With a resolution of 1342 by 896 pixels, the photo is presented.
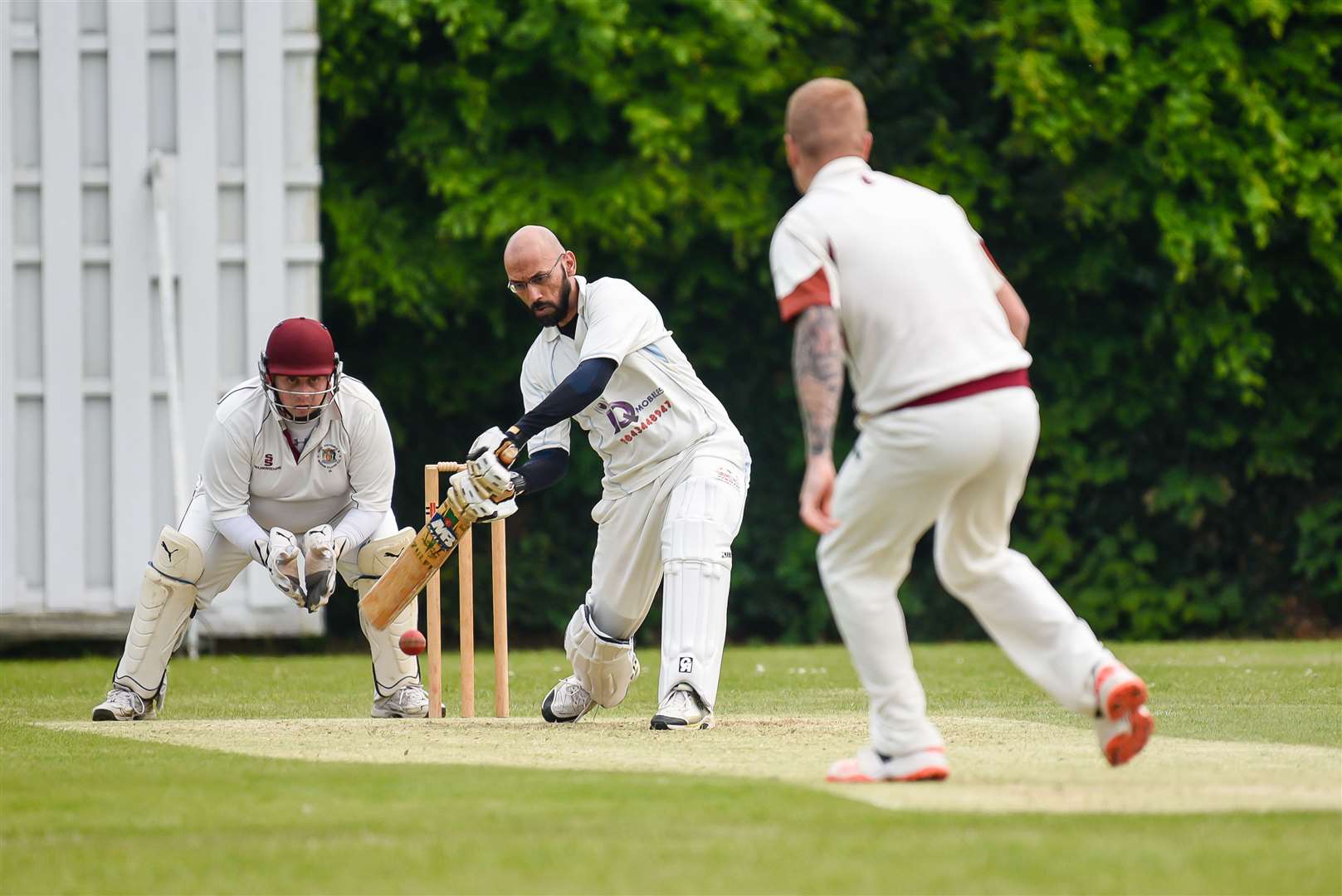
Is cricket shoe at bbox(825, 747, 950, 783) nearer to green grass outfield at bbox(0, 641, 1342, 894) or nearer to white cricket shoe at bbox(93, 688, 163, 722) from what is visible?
green grass outfield at bbox(0, 641, 1342, 894)

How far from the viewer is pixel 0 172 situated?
413 inches

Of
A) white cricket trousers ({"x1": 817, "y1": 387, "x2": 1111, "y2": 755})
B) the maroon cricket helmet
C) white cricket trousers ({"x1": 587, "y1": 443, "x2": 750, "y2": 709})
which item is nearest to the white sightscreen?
the maroon cricket helmet

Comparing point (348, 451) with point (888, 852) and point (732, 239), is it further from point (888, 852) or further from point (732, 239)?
point (732, 239)

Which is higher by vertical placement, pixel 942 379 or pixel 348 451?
pixel 942 379

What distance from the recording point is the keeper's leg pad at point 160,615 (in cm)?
645

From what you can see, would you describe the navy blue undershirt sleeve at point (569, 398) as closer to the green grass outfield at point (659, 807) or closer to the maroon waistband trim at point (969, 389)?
the green grass outfield at point (659, 807)

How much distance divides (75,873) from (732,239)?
346 inches

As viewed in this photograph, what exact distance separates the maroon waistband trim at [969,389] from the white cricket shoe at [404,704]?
9.90 ft

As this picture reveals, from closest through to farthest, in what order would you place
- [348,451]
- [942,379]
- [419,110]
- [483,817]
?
1. [483,817]
2. [942,379]
3. [348,451]
4. [419,110]

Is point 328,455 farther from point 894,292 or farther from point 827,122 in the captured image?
point 894,292

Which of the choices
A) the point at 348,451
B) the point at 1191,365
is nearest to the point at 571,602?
the point at 1191,365

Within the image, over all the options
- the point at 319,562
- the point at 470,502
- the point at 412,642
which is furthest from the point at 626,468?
the point at 319,562

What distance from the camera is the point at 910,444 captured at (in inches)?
156

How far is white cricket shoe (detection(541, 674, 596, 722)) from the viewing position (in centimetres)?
614
